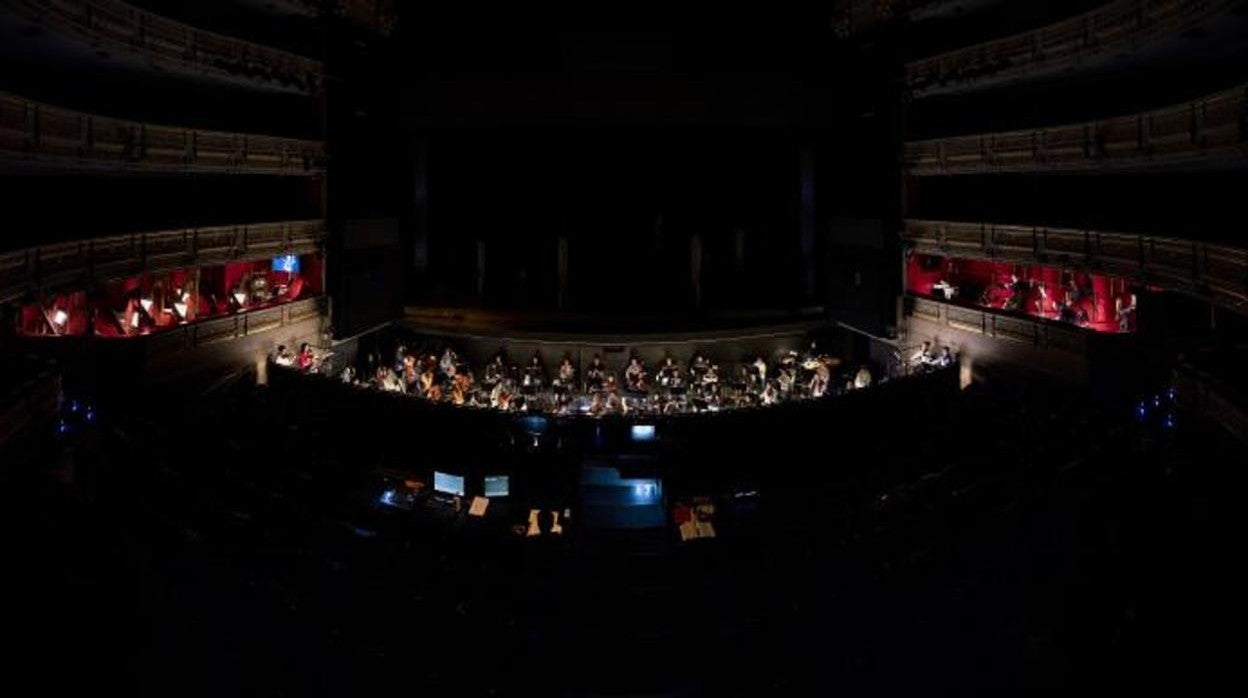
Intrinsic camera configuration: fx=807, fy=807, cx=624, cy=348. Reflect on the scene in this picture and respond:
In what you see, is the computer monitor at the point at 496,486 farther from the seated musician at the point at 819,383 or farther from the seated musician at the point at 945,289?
the seated musician at the point at 945,289

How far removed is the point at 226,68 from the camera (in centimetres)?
2103

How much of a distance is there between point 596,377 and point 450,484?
369 inches

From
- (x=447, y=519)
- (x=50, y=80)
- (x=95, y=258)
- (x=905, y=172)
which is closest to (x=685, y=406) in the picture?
(x=447, y=519)

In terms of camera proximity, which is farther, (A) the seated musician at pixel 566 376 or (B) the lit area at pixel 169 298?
(A) the seated musician at pixel 566 376

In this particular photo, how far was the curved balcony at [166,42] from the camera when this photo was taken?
1447cm

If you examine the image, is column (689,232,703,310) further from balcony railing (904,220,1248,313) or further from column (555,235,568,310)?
balcony railing (904,220,1248,313)

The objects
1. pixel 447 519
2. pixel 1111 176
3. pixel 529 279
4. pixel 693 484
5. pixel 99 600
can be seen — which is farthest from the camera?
pixel 529 279

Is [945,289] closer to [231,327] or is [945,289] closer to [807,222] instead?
[807,222]

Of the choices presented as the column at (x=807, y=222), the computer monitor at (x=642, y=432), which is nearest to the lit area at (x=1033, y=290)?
the column at (x=807, y=222)

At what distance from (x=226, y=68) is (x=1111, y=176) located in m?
24.2

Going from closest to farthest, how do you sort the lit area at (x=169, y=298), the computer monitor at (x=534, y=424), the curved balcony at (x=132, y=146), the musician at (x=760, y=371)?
the curved balcony at (x=132, y=146), the computer monitor at (x=534, y=424), the lit area at (x=169, y=298), the musician at (x=760, y=371)

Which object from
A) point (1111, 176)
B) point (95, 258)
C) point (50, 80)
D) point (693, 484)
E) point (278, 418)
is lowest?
point (693, 484)

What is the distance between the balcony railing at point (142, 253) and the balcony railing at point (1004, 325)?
19920mm

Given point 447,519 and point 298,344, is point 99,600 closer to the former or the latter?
point 447,519
